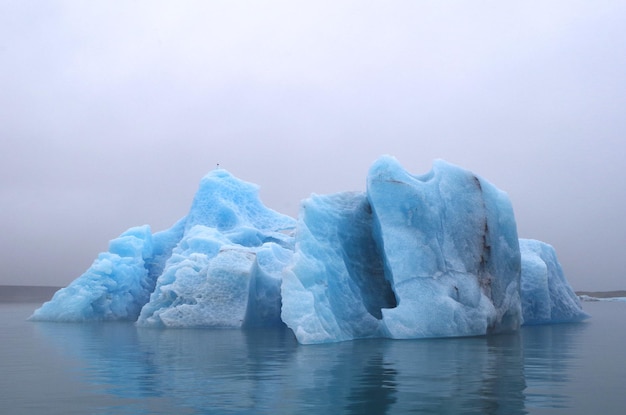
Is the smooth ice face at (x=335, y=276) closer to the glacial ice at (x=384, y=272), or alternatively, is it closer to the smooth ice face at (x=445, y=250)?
the glacial ice at (x=384, y=272)

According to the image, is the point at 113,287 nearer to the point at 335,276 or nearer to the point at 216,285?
the point at 216,285

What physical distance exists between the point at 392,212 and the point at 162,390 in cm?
863

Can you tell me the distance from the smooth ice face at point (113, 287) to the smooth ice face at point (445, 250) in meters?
9.28

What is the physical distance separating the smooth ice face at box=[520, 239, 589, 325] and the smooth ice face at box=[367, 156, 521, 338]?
294 centimetres

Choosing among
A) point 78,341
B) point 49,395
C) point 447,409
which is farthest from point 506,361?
point 78,341

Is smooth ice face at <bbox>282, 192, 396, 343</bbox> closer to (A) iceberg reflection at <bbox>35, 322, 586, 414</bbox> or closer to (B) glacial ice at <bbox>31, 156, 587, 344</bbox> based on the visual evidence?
(B) glacial ice at <bbox>31, 156, 587, 344</bbox>

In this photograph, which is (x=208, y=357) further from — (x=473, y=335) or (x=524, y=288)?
(x=524, y=288)

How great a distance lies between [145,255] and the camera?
22.9 meters

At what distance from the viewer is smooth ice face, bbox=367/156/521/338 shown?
13945 millimetres

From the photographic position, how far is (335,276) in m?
14.7

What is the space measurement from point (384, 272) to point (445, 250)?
63.2 inches

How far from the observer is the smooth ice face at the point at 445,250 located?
1395cm

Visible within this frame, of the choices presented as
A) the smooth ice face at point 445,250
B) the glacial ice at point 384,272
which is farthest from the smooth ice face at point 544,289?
the smooth ice face at point 445,250

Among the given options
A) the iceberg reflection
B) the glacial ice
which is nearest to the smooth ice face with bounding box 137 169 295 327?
the glacial ice
